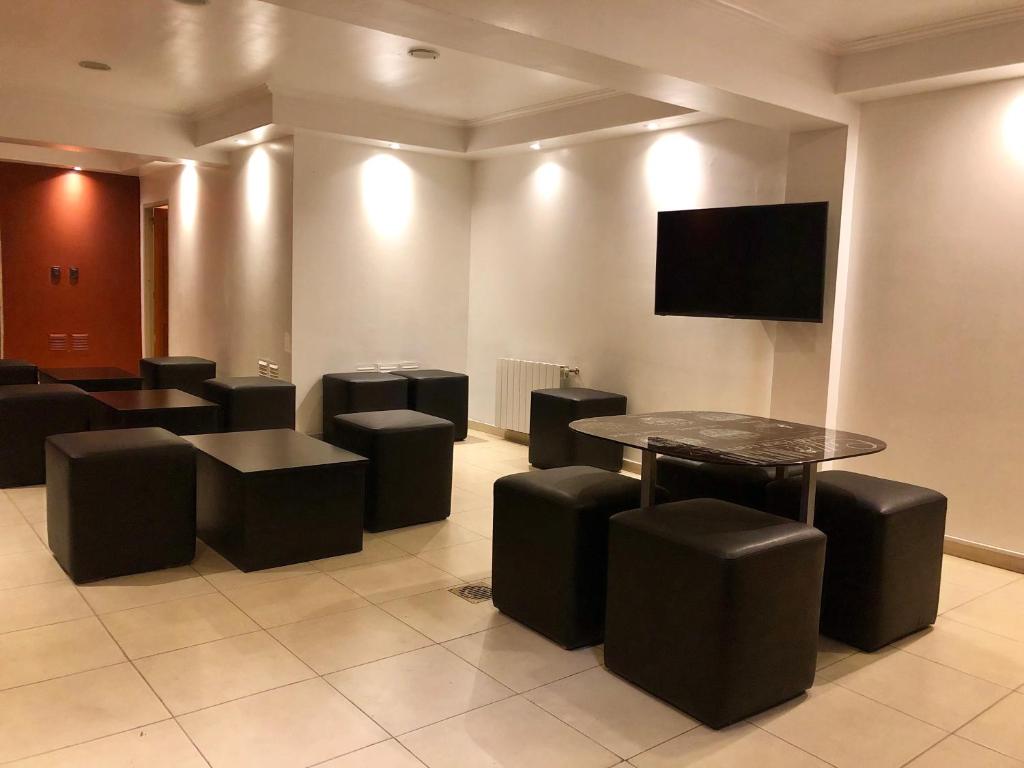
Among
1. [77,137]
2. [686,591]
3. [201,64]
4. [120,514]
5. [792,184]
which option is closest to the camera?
[686,591]

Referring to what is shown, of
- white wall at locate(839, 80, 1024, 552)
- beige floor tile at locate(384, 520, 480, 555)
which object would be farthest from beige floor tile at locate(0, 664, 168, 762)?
white wall at locate(839, 80, 1024, 552)

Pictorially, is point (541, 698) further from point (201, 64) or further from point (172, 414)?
point (201, 64)

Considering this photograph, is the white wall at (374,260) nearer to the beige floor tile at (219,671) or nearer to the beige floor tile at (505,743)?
the beige floor tile at (219,671)

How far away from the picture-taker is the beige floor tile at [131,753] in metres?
2.42

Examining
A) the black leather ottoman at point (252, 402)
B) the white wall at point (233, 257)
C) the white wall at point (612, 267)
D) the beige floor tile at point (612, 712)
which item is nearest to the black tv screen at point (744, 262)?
the white wall at point (612, 267)

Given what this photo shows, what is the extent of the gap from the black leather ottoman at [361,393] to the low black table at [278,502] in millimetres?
2307

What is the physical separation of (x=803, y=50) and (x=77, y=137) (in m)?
6.22

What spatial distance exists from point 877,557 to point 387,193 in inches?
219

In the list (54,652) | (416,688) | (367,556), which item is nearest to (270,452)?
A: (367,556)

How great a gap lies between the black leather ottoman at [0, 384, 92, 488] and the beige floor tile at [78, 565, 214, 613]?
2.01 m

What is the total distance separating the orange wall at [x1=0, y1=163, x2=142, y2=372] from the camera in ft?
32.2

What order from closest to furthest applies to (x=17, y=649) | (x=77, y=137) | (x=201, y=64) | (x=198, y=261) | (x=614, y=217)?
(x=17, y=649)
(x=201, y=64)
(x=614, y=217)
(x=77, y=137)
(x=198, y=261)

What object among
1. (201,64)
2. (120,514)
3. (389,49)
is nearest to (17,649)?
(120,514)

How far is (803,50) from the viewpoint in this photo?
15.1 feet
